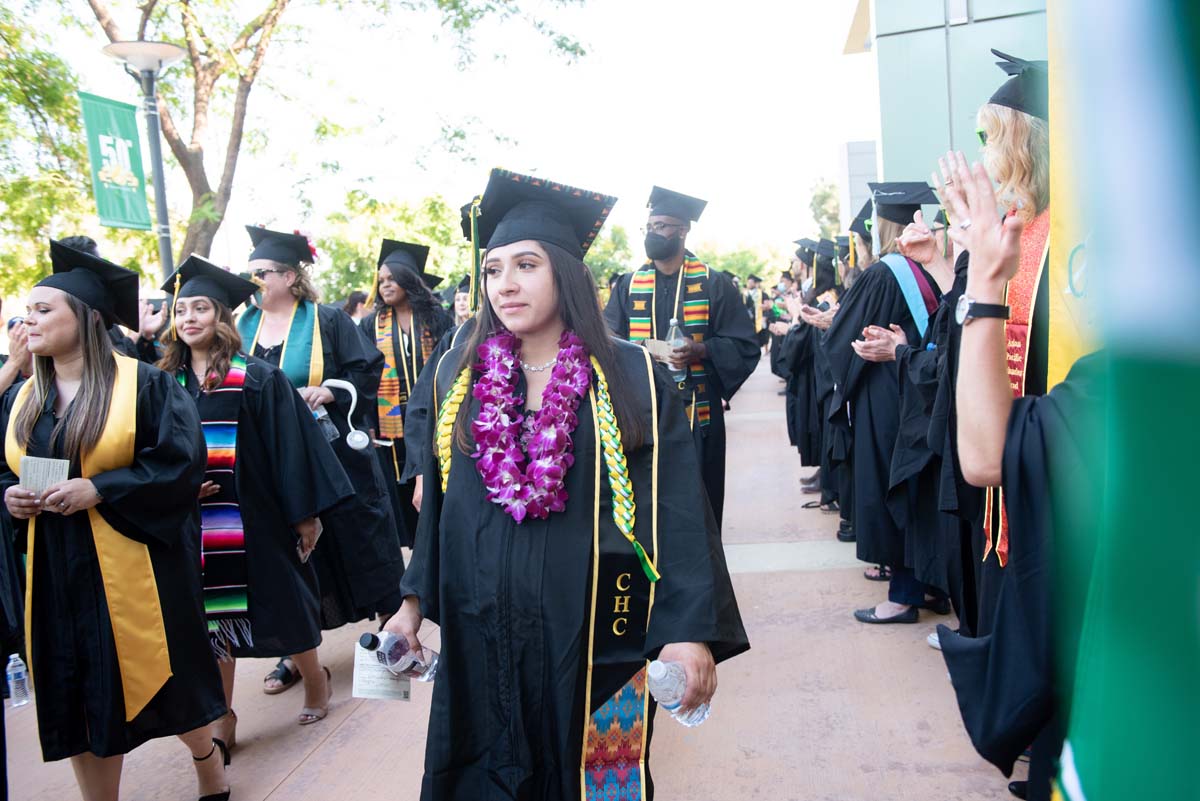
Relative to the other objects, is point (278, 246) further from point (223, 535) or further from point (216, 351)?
point (223, 535)

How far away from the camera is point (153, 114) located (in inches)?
361

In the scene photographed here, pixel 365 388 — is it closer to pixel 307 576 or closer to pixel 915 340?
pixel 307 576

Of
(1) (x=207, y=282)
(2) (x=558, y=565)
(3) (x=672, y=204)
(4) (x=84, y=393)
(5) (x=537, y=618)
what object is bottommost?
(5) (x=537, y=618)

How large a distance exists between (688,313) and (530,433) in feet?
10.8

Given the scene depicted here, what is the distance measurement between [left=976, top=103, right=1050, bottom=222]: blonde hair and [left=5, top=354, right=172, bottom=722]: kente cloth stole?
9.51 ft

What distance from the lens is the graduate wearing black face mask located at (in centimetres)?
559

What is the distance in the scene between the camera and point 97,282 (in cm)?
357

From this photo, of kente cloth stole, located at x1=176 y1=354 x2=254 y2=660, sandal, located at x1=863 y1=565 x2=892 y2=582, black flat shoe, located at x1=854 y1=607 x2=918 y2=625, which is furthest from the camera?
sandal, located at x1=863 y1=565 x2=892 y2=582

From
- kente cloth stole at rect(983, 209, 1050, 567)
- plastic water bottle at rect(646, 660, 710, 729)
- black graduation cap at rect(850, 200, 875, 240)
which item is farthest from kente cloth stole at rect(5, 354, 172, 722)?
black graduation cap at rect(850, 200, 875, 240)

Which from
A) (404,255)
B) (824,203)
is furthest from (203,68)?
(824,203)

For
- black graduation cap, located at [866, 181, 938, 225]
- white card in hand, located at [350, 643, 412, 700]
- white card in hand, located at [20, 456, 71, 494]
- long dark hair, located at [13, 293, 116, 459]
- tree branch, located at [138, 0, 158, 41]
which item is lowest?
white card in hand, located at [350, 643, 412, 700]

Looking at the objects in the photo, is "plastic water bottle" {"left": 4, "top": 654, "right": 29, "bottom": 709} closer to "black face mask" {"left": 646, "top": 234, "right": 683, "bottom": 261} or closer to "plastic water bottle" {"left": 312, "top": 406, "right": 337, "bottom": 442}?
"plastic water bottle" {"left": 312, "top": 406, "right": 337, "bottom": 442}

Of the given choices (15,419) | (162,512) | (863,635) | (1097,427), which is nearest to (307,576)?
(162,512)

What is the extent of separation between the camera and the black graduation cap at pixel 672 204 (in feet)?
18.8
